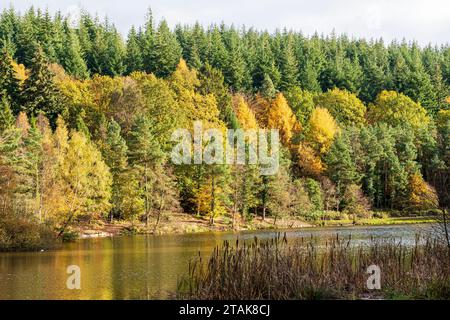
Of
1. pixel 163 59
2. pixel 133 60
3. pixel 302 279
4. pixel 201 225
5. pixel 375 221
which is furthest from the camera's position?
pixel 133 60

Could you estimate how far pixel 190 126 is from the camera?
64.2 meters

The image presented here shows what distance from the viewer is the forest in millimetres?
42969

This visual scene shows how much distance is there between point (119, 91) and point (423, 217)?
1359 inches

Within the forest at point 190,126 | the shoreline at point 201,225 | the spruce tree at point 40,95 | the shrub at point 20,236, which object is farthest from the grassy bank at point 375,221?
the spruce tree at point 40,95

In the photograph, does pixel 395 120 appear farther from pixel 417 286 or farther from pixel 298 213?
pixel 417 286

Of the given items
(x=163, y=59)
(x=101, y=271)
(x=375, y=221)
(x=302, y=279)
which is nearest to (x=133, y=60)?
(x=163, y=59)

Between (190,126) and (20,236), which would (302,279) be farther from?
(190,126)

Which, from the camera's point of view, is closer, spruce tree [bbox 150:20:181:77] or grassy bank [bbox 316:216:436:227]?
Result: grassy bank [bbox 316:216:436:227]

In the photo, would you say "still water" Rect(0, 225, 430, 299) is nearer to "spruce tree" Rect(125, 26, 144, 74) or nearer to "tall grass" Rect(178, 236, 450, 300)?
"tall grass" Rect(178, 236, 450, 300)

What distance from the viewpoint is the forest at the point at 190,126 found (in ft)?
141

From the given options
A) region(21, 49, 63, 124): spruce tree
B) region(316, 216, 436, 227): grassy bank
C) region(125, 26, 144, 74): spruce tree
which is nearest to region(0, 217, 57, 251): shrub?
region(316, 216, 436, 227): grassy bank

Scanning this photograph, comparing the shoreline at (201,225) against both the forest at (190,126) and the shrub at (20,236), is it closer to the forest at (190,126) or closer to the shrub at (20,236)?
the forest at (190,126)

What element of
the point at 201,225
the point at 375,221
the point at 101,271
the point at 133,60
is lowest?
the point at 375,221
